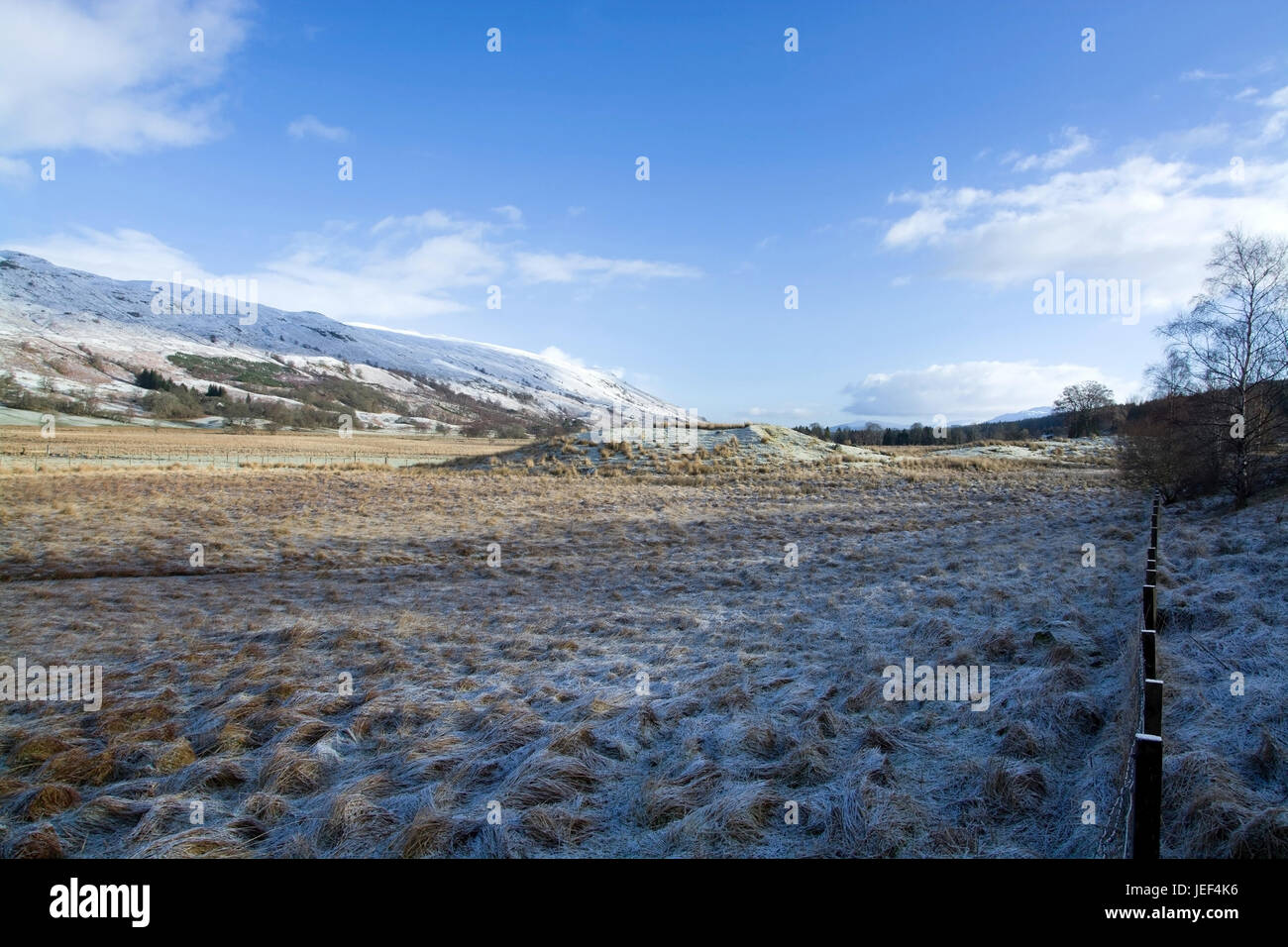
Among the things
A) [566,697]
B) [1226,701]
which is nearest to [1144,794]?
[1226,701]

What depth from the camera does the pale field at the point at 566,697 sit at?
168 inches

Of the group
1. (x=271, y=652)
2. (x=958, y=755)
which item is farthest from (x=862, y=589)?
(x=271, y=652)

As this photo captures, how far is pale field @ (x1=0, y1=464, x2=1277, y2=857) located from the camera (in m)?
4.26

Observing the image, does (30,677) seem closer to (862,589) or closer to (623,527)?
(862,589)

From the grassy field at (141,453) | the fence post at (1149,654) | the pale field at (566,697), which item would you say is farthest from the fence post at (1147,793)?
the grassy field at (141,453)

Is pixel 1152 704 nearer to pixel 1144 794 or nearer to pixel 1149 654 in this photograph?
pixel 1144 794

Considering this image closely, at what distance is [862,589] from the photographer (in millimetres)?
11094

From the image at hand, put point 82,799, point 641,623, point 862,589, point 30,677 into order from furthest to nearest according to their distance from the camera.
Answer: point 862,589 < point 641,623 < point 30,677 < point 82,799

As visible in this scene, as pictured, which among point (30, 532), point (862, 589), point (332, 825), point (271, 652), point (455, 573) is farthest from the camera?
point (30, 532)

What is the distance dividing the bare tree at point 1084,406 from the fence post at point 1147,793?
91939mm

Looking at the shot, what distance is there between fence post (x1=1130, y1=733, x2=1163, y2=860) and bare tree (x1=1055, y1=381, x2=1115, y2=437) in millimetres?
91939
